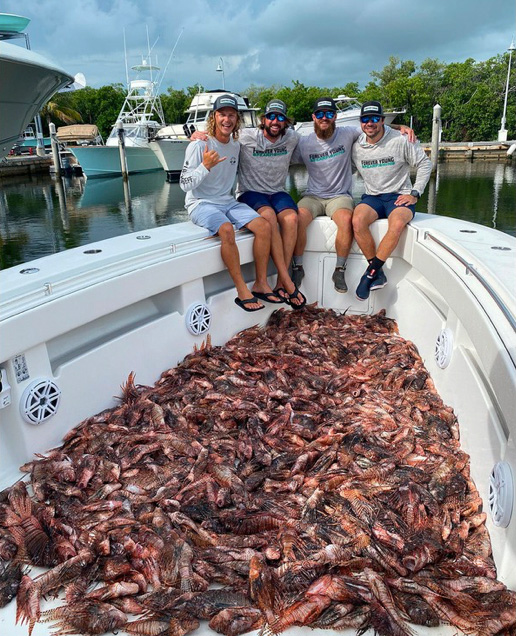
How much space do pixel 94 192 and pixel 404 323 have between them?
28.5 metres

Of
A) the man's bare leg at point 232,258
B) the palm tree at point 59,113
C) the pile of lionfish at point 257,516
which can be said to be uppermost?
the palm tree at point 59,113

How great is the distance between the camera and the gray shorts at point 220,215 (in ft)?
14.5

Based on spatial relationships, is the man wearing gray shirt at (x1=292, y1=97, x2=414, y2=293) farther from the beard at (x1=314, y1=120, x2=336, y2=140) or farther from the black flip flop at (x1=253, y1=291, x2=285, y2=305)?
the black flip flop at (x1=253, y1=291, x2=285, y2=305)

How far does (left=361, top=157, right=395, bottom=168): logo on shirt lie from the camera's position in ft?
16.1

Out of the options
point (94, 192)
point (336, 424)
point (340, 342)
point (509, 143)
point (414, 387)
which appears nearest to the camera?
point (336, 424)

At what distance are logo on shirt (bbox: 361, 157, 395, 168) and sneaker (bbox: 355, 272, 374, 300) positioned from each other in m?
1.07

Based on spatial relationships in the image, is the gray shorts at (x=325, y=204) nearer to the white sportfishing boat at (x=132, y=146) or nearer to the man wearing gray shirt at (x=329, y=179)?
the man wearing gray shirt at (x=329, y=179)

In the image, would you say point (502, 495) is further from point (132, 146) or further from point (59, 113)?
point (59, 113)

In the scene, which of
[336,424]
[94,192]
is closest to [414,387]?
[336,424]

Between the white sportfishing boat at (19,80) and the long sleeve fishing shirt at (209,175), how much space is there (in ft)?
13.3

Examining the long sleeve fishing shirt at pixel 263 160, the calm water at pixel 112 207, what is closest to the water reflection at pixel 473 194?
the calm water at pixel 112 207

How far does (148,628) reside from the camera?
189 cm

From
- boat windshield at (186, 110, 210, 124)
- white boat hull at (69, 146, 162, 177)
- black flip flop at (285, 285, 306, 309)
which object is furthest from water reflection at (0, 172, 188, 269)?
black flip flop at (285, 285, 306, 309)

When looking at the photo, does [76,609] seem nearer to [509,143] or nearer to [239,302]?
[239,302]
